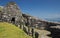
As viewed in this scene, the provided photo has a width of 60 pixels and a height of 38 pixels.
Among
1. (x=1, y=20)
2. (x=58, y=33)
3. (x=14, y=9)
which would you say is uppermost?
(x=14, y=9)

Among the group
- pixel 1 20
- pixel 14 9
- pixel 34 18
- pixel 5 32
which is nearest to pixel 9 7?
pixel 14 9

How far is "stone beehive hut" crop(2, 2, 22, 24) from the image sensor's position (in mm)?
55141

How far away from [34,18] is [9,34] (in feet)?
137

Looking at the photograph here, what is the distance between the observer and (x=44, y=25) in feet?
263

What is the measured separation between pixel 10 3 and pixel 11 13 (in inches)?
263

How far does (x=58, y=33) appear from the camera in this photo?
50531mm

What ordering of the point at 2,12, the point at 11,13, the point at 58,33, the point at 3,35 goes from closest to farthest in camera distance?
1. the point at 3,35
2. the point at 58,33
3. the point at 2,12
4. the point at 11,13

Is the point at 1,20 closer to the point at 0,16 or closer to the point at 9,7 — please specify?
the point at 0,16

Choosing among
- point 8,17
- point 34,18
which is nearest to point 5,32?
point 8,17

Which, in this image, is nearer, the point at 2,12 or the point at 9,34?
the point at 9,34

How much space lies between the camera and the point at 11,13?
60750 millimetres

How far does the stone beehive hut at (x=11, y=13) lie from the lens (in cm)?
5514

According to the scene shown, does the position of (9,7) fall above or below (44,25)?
above

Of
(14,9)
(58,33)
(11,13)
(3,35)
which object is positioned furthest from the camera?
(14,9)
